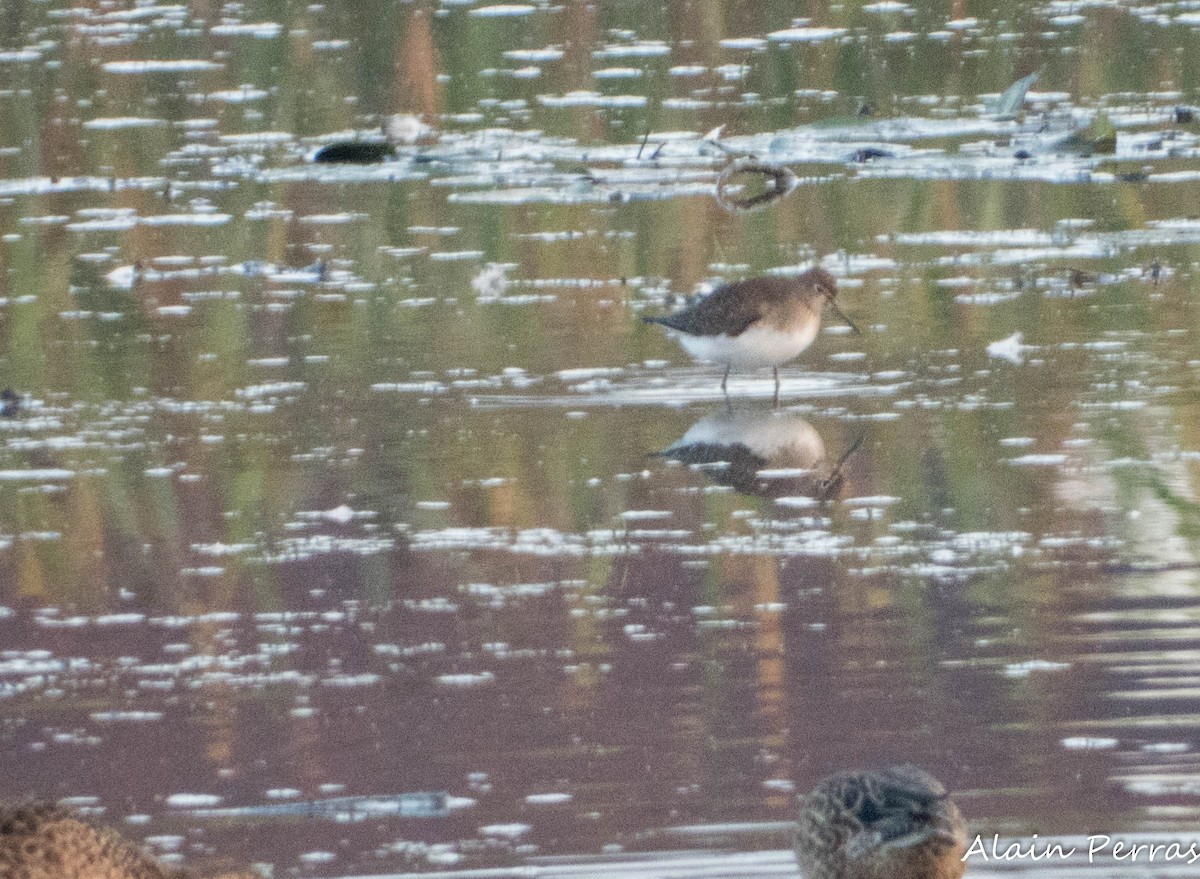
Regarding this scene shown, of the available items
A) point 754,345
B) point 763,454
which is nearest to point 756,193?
point 754,345

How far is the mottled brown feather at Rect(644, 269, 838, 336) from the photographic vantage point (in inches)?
363

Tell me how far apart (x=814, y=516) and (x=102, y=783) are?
2.62 metres

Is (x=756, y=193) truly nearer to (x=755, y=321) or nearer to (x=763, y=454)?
(x=755, y=321)

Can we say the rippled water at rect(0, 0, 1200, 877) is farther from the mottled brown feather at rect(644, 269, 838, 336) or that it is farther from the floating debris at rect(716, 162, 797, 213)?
the mottled brown feather at rect(644, 269, 838, 336)

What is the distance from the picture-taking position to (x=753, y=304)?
934 centimetres

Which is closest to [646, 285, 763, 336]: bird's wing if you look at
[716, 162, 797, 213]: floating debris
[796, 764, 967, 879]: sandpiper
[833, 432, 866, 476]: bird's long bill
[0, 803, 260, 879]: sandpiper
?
[833, 432, 866, 476]: bird's long bill

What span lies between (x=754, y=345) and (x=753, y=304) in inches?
9.2

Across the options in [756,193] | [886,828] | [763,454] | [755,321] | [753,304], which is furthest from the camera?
[756,193]

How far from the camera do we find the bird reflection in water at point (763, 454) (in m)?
7.94

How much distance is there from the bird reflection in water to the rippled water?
0.02m

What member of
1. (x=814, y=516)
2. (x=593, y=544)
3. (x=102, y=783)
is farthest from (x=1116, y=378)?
(x=102, y=783)

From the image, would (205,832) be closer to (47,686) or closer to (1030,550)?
(47,686)

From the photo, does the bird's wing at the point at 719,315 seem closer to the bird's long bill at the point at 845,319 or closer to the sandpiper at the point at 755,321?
the sandpiper at the point at 755,321

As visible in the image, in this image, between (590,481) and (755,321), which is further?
(755,321)
